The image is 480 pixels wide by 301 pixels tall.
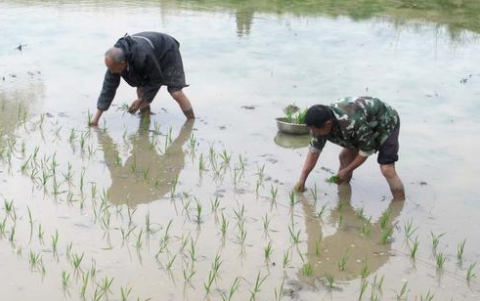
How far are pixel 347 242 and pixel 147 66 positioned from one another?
2.96 m

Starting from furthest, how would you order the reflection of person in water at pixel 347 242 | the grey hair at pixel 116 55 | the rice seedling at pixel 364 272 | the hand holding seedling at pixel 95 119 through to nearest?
the hand holding seedling at pixel 95 119, the grey hair at pixel 116 55, the reflection of person in water at pixel 347 242, the rice seedling at pixel 364 272

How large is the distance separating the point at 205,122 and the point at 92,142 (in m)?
1.32

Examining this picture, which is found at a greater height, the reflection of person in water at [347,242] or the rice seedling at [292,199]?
the rice seedling at [292,199]

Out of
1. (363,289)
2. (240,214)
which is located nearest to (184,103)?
(240,214)

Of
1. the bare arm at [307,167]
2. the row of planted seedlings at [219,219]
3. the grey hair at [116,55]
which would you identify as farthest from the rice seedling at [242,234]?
the grey hair at [116,55]

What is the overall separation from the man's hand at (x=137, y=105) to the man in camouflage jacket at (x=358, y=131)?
239 centimetres

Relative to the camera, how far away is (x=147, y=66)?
6.82 m

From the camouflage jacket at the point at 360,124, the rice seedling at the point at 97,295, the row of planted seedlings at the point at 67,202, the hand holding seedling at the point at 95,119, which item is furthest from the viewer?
the hand holding seedling at the point at 95,119

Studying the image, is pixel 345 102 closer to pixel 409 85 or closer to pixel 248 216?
pixel 248 216

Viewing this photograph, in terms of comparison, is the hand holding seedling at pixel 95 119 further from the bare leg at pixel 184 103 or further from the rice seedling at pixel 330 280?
the rice seedling at pixel 330 280

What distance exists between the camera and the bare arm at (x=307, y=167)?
5359mm

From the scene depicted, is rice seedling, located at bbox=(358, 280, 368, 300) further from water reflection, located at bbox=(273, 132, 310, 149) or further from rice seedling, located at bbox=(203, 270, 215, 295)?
water reflection, located at bbox=(273, 132, 310, 149)

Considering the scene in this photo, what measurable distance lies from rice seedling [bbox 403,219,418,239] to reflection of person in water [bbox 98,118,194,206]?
6.31ft

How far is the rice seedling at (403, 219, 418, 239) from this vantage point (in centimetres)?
498
